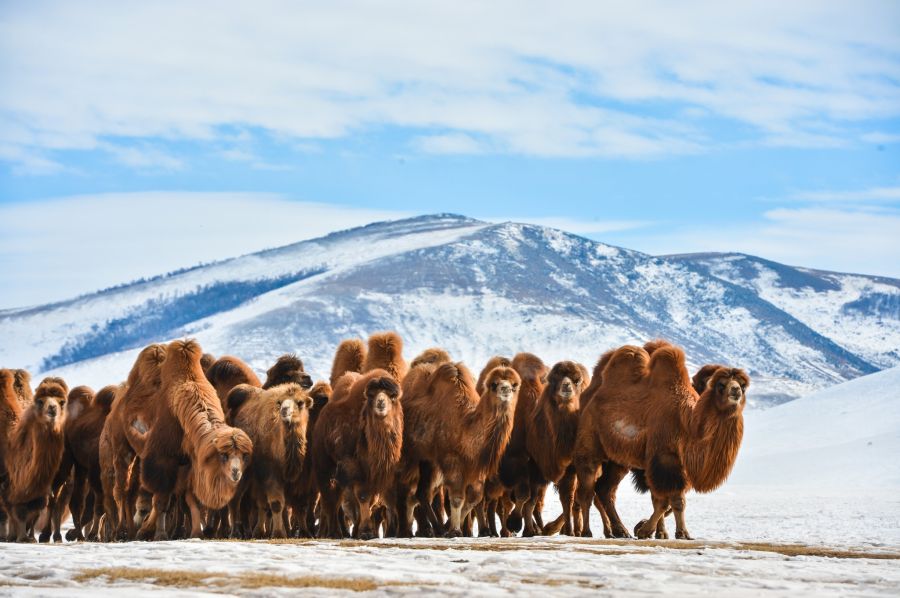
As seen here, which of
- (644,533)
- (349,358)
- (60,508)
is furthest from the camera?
(349,358)

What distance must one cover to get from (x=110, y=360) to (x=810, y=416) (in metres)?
157

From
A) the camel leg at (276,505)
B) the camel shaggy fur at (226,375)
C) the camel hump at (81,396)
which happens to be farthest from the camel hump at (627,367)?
the camel hump at (81,396)

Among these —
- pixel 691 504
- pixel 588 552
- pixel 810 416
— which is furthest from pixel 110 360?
pixel 588 552

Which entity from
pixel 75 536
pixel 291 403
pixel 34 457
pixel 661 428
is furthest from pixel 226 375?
pixel 661 428

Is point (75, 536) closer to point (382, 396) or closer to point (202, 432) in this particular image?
point (202, 432)

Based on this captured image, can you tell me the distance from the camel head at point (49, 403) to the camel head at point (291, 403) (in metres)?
3.10

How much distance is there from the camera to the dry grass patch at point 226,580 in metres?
11.8

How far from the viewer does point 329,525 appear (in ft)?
65.5

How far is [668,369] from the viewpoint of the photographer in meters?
19.2

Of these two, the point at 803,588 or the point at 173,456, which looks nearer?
the point at 803,588

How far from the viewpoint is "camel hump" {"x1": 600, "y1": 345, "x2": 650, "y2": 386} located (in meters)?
19.6

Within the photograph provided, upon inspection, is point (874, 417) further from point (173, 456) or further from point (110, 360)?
point (110, 360)

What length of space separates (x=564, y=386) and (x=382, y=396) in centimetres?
280

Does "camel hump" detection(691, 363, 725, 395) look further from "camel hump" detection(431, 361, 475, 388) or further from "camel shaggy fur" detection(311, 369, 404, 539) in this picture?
"camel shaggy fur" detection(311, 369, 404, 539)
